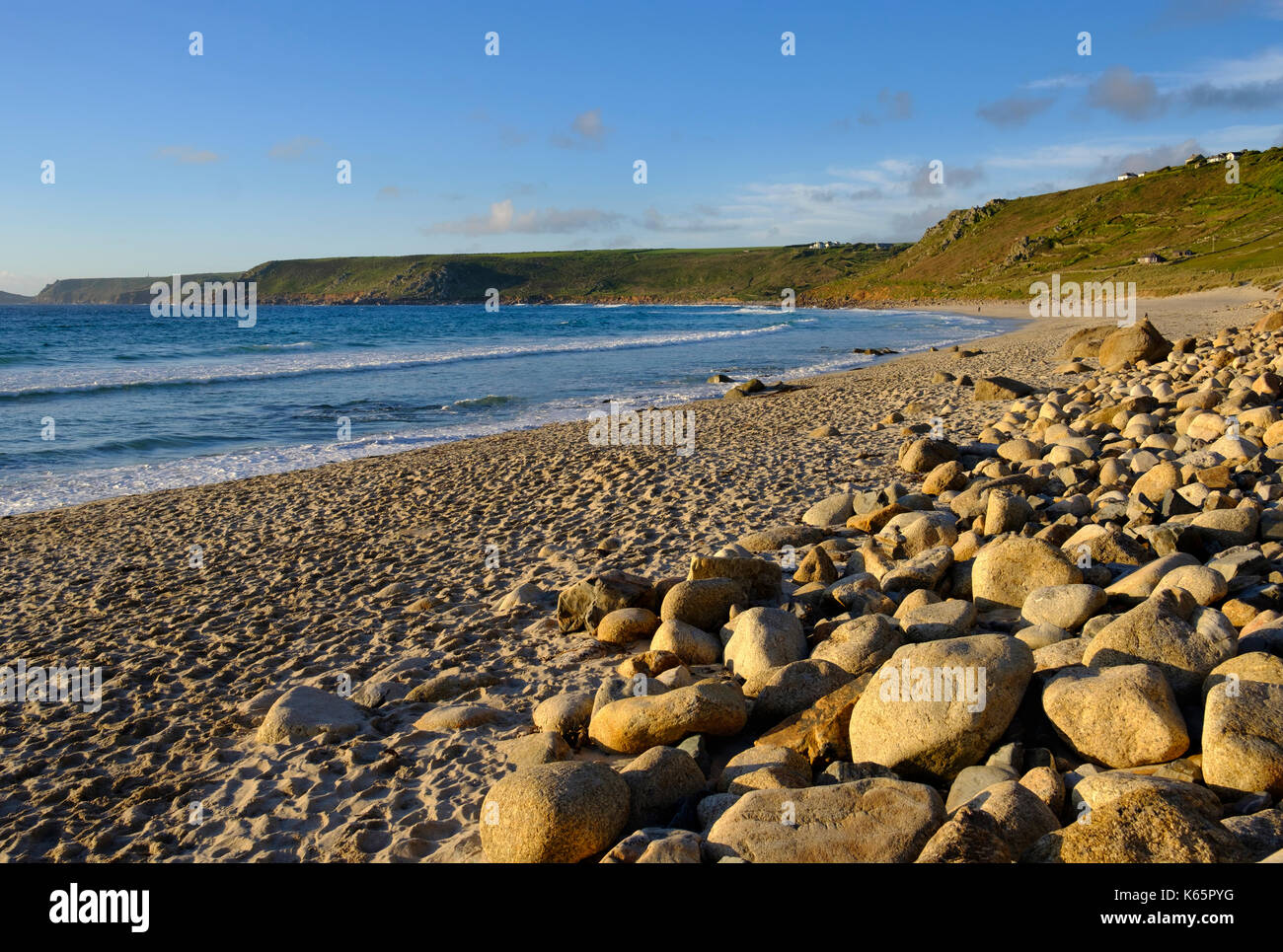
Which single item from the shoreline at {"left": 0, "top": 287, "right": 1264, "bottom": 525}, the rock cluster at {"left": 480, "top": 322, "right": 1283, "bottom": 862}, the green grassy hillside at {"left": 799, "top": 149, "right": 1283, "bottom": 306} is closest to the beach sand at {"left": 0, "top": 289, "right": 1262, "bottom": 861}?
the rock cluster at {"left": 480, "top": 322, "right": 1283, "bottom": 862}

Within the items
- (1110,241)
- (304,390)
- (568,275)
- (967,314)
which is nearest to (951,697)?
Result: (304,390)

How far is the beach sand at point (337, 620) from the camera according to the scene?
14.5 ft

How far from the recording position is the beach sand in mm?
4414

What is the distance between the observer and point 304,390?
26.8 metres

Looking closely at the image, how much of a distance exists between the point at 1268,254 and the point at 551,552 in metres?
63.8

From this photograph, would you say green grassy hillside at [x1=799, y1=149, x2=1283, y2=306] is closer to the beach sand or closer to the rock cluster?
the beach sand

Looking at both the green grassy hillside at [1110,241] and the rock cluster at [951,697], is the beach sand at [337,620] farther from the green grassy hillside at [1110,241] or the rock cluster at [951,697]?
the green grassy hillside at [1110,241]

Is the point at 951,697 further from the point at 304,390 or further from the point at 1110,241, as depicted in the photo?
the point at 1110,241

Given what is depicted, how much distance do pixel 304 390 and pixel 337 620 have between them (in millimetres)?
21618

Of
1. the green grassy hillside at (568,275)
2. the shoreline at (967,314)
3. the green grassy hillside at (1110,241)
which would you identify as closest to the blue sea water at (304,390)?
the shoreline at (967,314)

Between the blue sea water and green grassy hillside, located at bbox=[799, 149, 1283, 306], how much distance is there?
18.5 metres
